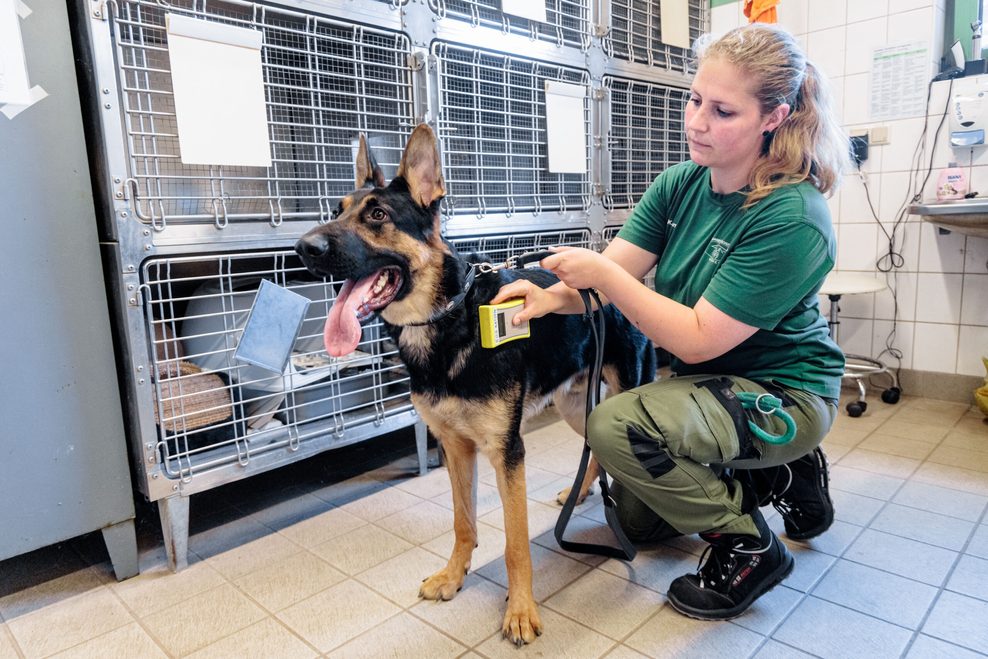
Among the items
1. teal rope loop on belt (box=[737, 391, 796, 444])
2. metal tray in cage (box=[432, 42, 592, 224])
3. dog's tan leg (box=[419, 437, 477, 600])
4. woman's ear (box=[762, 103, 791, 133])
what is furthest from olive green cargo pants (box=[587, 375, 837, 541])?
metal tray in cage (box=[432, 42, 592, 224])

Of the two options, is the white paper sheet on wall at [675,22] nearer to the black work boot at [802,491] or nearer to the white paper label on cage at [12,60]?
the black work boot at [802,491]

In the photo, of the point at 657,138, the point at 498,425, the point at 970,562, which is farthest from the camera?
the point at 657,138

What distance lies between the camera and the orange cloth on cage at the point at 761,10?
9.30 feet

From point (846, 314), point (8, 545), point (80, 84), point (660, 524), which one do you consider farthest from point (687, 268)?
point (846, 314)

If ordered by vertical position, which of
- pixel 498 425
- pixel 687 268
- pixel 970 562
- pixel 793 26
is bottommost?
pixel 970 562

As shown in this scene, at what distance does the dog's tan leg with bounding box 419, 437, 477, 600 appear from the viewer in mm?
1507

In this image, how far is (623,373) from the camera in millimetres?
1758

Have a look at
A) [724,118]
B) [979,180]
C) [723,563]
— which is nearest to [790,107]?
[724,118]

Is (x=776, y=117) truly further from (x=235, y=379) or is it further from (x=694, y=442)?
(x=235, y=379)

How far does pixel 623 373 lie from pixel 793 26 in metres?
2.43

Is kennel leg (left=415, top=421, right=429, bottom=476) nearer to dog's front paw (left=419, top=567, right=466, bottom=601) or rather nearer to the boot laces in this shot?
dog's front paw (left=419, top=567, right=466, bottom=601)

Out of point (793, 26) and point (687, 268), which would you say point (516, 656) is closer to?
point (687, 268)

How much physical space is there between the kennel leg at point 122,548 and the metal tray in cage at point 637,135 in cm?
207

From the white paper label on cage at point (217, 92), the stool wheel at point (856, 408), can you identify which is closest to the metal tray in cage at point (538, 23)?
the white paper label on cage at point (217, 92)
